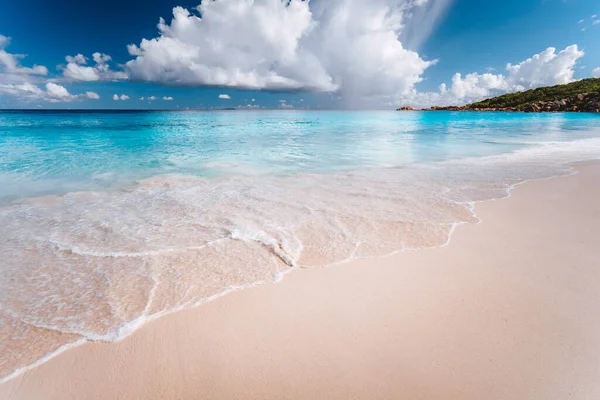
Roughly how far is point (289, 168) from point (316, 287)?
8.22 metres

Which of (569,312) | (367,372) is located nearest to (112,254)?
(367,372)

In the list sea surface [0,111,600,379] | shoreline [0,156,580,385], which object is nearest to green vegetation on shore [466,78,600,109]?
sea surface [0,111,600,379]

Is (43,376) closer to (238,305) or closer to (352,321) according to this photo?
(238,305)

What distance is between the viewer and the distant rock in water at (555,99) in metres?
77.4

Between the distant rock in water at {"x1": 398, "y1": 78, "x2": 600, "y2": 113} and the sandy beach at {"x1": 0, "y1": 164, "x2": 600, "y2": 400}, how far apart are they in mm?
102050

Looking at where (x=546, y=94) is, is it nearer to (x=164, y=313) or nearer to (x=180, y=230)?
(x=180, y=230)

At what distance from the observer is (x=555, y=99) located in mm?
88125

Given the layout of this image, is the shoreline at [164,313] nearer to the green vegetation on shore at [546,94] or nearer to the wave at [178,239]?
the wave at [178,239]

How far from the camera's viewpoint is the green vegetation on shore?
86.7m

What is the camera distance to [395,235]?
202 inches

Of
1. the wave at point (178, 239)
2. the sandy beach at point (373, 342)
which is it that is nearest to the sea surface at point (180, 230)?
the wave at point (178, 239)

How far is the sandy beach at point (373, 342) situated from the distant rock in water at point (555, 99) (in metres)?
102

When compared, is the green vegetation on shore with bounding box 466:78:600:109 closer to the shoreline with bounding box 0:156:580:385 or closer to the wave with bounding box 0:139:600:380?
the wave with bounding box 0:139:600:380

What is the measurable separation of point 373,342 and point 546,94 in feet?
434
